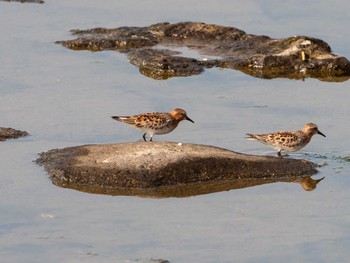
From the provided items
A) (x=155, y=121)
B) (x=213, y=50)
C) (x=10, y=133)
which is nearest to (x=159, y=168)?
(x=155, y=121)

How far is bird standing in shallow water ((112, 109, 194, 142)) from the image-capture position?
1861 centimetres

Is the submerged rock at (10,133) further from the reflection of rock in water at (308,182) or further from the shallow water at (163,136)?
the reflection of rock in water at (308,182)

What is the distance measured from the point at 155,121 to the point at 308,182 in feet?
9.04

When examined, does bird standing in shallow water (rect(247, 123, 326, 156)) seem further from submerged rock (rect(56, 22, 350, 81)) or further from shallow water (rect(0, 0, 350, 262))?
submerged rock (rect(56, 22, 350, 81))

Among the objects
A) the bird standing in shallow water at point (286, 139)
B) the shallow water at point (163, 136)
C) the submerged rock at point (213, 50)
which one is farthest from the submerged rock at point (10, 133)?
the submerged rock at point (213, 50)

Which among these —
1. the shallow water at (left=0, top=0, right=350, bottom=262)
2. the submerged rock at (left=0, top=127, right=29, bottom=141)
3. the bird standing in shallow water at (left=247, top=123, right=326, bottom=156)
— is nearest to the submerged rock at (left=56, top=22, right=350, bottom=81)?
the shallow water at (left=0, top=0, right=350, bottom=262)

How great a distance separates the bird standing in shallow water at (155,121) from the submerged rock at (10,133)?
142 centimetres

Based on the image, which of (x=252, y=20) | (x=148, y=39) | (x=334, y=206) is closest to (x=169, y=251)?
(x=334, y=206)

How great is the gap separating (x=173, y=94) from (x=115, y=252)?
772 centimetres

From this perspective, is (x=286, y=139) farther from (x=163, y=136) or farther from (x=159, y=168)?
(x=163, y=136)

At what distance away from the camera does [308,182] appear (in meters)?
17.1

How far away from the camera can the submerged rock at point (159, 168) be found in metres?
16.5

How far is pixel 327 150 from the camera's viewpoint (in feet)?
Answer: 60.6

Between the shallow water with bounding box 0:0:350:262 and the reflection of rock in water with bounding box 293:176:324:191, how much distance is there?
11 centimetres
